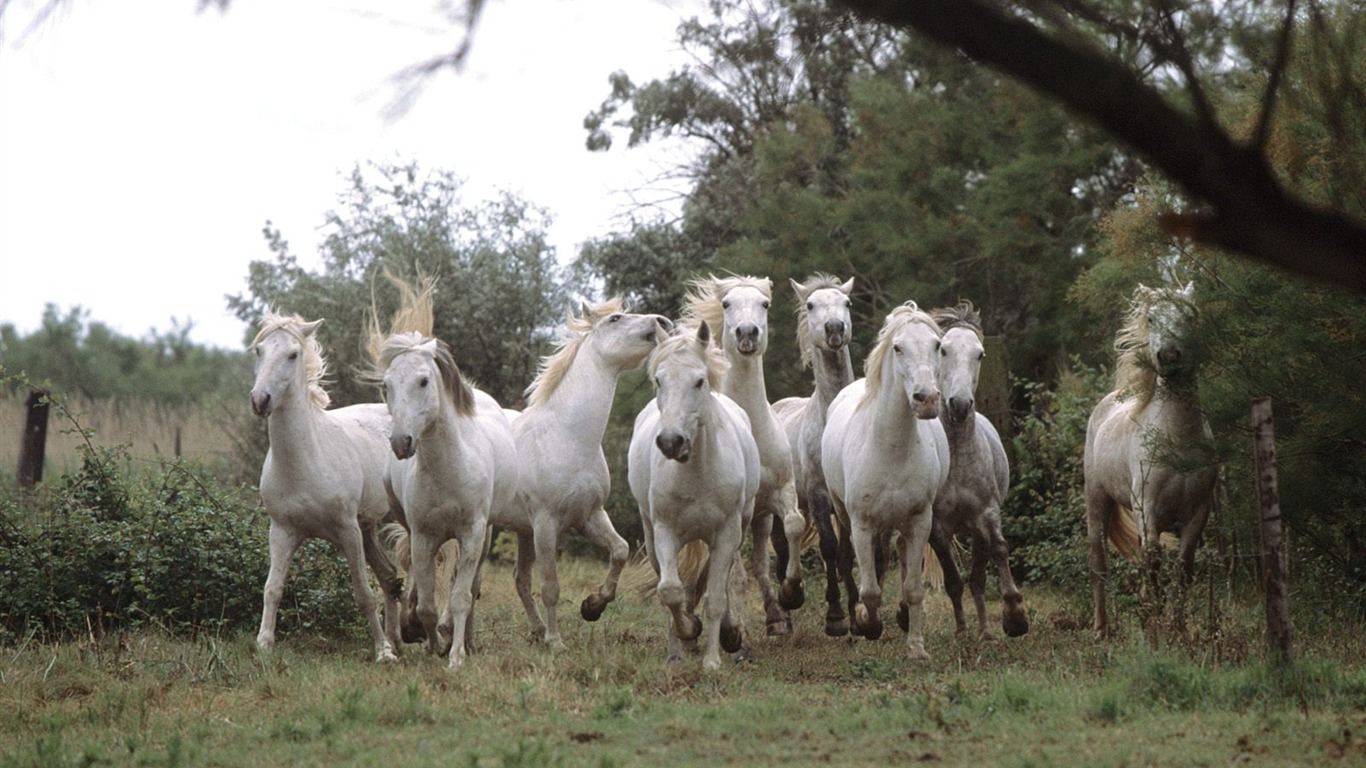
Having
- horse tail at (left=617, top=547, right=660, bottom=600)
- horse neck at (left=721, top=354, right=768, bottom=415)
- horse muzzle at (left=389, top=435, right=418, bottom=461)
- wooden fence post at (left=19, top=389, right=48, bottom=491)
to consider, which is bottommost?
horse tail at (left=617, top=547, right=660, bottom=600)

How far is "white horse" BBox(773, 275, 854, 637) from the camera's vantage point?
32.6 ft

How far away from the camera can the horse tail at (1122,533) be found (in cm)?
1046

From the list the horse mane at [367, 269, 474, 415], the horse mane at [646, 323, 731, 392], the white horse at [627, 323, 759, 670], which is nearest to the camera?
the white horse at [627, 323, 759, 670]

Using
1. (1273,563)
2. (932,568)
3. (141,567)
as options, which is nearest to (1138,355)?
(1273,563)

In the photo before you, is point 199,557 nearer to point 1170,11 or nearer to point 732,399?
point 732,399

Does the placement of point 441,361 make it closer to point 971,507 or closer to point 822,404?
point 822,404

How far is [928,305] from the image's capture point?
58.9 feet

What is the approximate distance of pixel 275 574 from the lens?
871 cm

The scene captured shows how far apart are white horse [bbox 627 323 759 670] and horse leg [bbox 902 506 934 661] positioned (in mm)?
1017

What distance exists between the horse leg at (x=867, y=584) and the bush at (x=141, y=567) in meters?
3.59

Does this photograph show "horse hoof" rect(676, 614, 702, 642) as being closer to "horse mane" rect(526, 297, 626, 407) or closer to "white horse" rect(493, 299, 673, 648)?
"white horse" rect(493, 299, 673, 648)

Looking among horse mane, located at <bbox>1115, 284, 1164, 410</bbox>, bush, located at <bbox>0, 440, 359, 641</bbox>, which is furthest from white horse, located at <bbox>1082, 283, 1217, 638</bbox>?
bush, located at <bbox>0, 440, 359, 641</bbox>

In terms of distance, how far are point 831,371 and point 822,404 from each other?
27cm

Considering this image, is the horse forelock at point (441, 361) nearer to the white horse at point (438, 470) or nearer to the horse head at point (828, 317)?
the white horse at point (438, 470)
